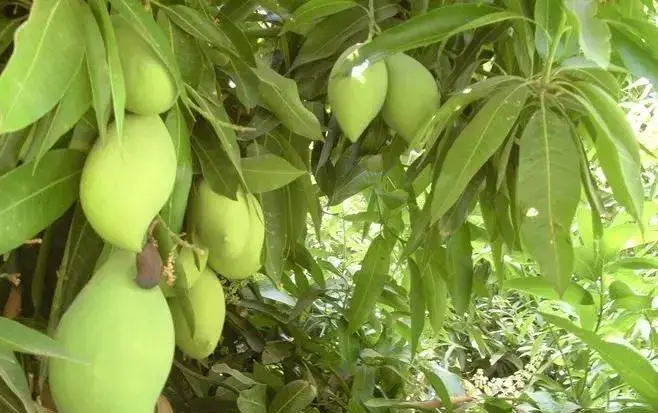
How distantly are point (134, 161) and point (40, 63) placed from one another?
0.28ft

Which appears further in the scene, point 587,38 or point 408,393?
point 408,393

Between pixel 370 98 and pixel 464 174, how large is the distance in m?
0.12

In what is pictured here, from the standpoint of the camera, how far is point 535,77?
736mm

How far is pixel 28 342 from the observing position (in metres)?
0.45

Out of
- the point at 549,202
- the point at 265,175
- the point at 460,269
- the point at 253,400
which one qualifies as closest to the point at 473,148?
the point at 549,202

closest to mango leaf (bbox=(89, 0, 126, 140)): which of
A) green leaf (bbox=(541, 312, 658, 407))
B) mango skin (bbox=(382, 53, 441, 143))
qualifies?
mango skin (bbox=(382, 53, 441, 143))

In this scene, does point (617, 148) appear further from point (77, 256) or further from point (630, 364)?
point (77, 256)

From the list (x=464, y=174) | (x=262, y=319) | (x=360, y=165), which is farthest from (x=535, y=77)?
(x=262, y=319)

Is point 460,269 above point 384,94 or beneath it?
beneath

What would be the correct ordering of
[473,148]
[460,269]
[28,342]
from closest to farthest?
[28,342], [473,148], [460,269]

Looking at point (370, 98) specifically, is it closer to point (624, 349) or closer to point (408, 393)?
point (624, 349)

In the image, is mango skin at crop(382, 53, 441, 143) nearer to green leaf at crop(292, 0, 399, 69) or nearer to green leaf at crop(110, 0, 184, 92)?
green leaf at crop(292, 0, 399, 69)

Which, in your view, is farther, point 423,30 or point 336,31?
point 336,31

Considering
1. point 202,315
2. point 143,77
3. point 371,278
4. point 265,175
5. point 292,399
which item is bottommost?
point 292,399
